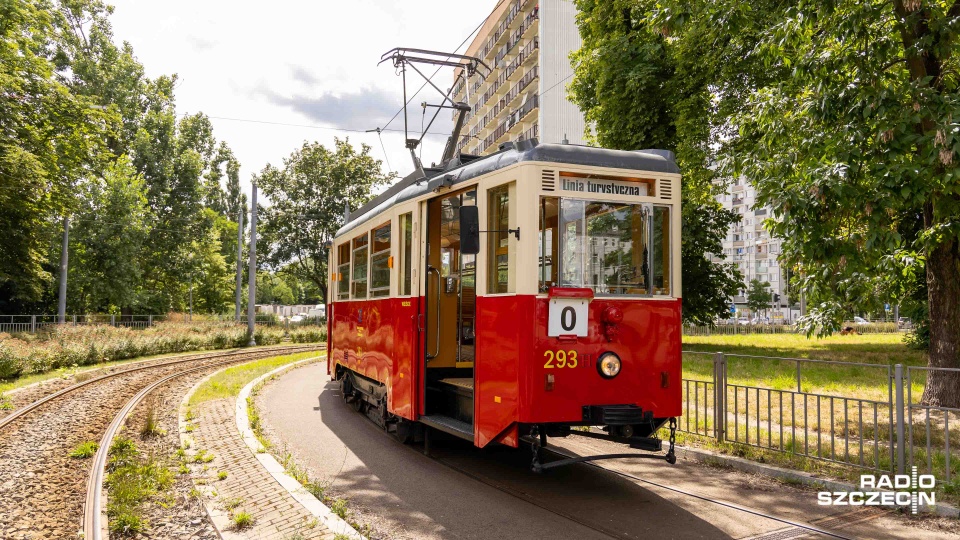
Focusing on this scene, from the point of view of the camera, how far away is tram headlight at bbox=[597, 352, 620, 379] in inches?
247

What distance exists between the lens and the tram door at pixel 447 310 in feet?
25.9

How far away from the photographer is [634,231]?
6578mm

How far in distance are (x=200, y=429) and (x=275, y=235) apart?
33.2 metres

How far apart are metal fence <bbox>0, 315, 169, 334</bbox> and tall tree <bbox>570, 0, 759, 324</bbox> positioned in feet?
67.4

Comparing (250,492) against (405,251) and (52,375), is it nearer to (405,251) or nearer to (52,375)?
(405,251)

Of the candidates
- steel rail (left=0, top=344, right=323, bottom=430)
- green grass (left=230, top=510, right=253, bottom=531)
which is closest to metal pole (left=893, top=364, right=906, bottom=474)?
green grass (left=230, top=510, right=253, bottom=531)

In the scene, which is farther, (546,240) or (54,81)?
(54,81)

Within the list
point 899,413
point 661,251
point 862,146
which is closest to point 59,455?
point 661,251

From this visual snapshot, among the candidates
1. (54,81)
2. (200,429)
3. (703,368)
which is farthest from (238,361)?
(703,368)

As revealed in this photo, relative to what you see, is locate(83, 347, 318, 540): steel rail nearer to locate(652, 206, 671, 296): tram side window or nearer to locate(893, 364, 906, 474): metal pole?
locate(652, 206, 671, 296): tram side window

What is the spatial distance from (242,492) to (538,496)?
278cm

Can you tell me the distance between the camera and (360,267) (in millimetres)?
10609

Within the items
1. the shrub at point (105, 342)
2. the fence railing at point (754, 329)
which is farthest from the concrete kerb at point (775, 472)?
the fence railing at point (754, 329)

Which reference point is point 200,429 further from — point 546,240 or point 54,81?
point 54,81
